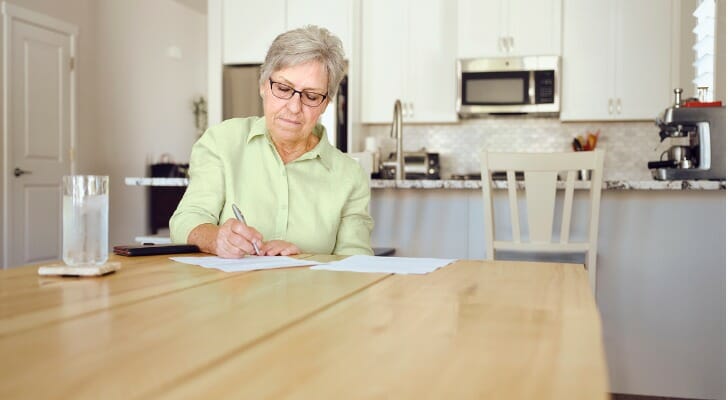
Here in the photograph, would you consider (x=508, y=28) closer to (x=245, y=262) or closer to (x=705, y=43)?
(x=705, y=43)

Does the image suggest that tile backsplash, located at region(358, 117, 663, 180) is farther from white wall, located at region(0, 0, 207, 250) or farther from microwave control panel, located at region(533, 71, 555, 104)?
white wall, located at region(0, 0, 207, 250)

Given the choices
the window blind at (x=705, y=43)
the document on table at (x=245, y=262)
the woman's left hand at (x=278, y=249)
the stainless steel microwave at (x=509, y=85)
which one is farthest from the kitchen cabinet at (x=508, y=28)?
the document on table at (x=245, y=262)

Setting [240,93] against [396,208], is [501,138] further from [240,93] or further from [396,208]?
[396,208]

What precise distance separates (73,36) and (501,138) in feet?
12.0

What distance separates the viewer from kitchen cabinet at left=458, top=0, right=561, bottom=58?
492cm

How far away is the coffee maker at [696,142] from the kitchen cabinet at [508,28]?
2082 mm

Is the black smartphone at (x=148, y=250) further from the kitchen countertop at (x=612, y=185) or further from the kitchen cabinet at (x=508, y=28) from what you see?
the kitchen cabinet at (x=508, y=28)

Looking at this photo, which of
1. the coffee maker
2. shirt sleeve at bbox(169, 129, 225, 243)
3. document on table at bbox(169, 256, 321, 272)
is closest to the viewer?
document on table at bbox(169, 256, 321, 272)

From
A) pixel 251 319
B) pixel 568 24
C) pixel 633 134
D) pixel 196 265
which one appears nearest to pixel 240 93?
pixel 568 24

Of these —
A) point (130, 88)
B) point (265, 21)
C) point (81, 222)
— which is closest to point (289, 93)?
point (81, 222)

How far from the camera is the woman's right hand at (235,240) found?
1.35 m

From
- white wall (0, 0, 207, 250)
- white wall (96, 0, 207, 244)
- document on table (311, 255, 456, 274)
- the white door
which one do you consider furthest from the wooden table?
white wall (96, 0, 207, 244)

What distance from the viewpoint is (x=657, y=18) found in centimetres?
482

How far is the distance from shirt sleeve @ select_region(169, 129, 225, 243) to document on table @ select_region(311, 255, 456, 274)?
45 cm
